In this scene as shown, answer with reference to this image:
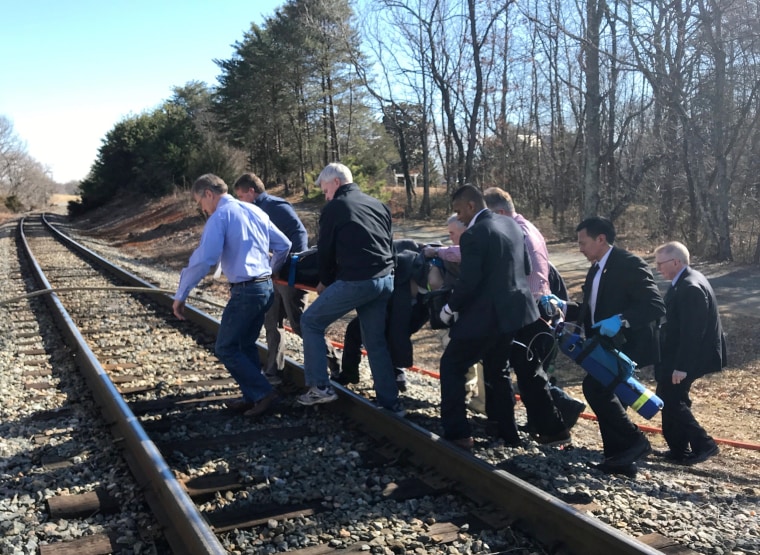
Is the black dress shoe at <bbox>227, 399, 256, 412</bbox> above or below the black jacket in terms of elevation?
below

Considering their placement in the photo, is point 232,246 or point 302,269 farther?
point 302,269

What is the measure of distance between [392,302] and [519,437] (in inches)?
59.6

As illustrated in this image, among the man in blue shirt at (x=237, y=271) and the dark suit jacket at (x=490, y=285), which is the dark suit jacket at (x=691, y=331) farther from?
the man in blue shirt at (x=237, y=271)

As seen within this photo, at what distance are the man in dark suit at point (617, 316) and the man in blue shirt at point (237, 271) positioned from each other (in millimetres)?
2518

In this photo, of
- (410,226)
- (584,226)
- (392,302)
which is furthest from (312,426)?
(410,226)

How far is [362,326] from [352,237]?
801mm

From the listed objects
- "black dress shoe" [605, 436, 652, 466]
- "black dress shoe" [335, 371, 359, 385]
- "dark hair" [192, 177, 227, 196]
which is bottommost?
"black dress shoe" [605, 436, 652, 466]

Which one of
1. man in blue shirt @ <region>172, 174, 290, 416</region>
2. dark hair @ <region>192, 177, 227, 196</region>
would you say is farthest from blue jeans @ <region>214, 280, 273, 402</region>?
dark hair @ <region>192, 177, 227, 196</region>

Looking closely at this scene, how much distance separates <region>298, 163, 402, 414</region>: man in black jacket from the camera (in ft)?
17.9

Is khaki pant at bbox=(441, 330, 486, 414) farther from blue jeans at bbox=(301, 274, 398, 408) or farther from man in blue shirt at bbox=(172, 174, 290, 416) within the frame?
man in blue shirt at bbox=(172, 174, 290, 416)

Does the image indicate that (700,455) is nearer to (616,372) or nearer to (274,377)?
(616,372)

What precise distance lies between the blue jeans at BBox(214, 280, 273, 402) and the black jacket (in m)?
0.60

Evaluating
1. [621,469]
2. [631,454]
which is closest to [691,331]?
[631,454]

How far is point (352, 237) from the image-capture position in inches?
215
